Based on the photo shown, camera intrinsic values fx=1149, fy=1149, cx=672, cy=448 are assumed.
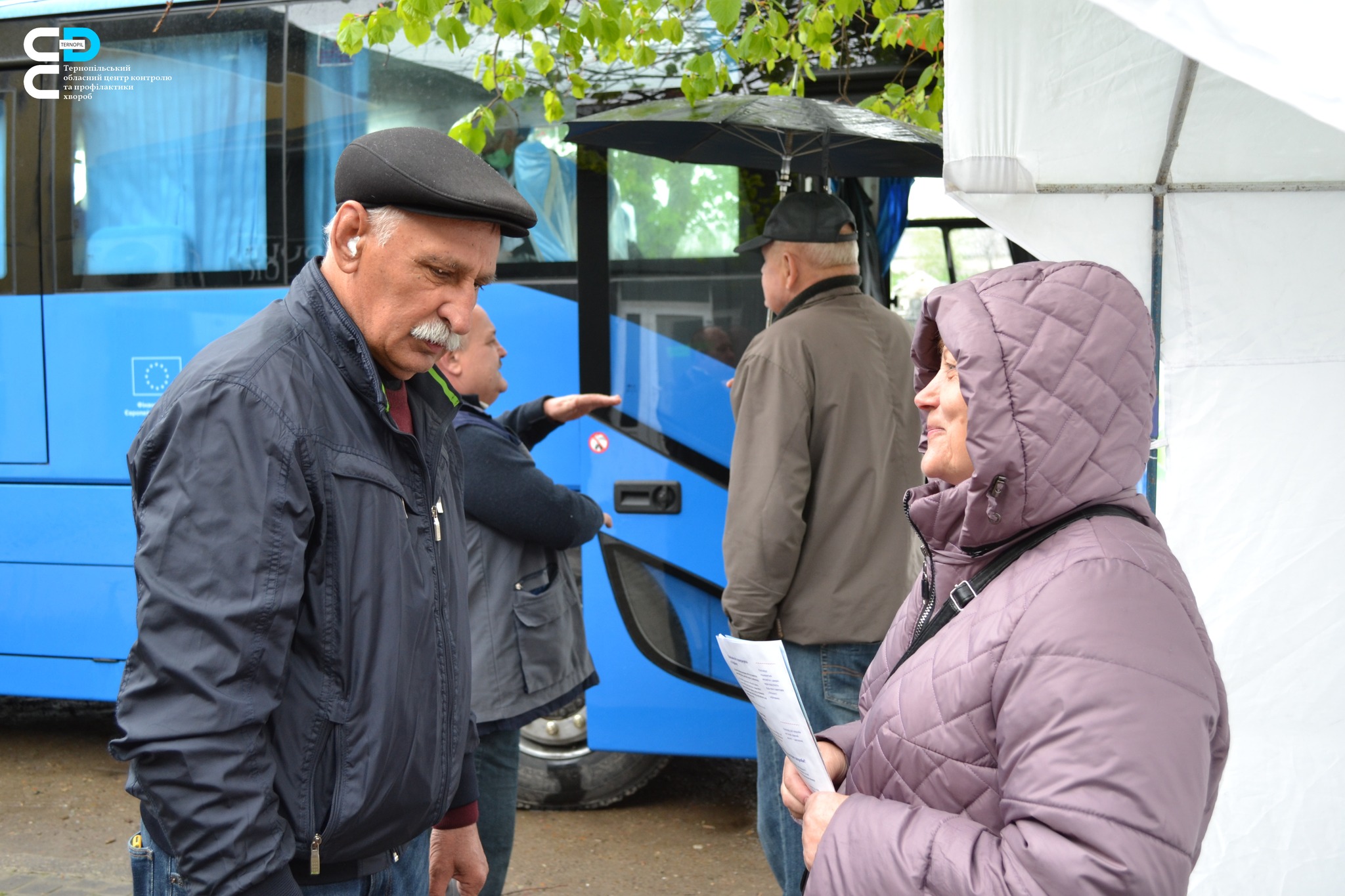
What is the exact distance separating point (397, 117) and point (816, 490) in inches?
103

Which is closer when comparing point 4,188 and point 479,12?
point 479,12

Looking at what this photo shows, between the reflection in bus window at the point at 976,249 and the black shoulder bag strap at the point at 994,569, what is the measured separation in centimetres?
286

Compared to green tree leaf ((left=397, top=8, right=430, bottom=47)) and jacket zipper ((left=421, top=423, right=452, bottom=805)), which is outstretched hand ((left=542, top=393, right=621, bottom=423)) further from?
jacket zipper ((left=421, top=423, right=452, bottom=805))

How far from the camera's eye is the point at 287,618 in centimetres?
147

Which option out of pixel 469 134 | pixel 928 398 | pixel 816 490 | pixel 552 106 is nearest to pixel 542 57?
pixel 552 106

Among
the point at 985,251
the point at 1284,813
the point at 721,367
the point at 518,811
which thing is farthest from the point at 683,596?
the point at 1284,813

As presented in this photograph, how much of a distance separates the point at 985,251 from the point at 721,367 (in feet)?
3.48

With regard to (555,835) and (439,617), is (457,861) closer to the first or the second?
(439,617)

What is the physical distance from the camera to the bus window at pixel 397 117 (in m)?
4.43

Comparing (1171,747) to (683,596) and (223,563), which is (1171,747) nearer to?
(223,563)

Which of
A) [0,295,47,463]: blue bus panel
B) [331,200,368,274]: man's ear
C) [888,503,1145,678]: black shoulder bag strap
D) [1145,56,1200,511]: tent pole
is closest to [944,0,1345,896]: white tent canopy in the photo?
[1145,56,1200,511]: tent pole

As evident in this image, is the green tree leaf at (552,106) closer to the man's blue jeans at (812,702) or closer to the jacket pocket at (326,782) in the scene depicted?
the man's blue jeans at (812,702)

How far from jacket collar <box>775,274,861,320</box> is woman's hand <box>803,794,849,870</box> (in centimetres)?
182

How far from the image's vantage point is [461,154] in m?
1.74
